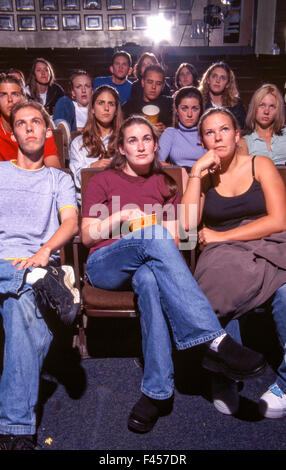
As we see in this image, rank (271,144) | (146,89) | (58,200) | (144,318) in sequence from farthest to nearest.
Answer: (146,89) < (271,144) < (58,200) < (144,318)

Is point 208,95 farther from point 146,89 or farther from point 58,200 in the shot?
point 58,200

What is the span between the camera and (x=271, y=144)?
2498mm

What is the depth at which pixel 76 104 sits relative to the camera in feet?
12.0

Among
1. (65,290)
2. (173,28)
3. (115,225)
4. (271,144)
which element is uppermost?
(173,28)

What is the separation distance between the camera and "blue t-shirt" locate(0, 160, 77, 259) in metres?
1.55

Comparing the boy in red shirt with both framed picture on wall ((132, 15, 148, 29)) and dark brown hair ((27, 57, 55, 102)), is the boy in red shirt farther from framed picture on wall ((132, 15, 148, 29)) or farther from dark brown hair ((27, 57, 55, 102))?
framed picture on wall ((132, 15, 148, 29))

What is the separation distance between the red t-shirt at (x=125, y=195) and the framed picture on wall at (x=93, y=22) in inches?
421

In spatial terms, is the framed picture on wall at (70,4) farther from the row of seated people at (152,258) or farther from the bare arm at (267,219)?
the bare arm at (267,219)

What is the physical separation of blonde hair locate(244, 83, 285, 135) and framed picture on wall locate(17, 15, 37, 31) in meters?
10.3

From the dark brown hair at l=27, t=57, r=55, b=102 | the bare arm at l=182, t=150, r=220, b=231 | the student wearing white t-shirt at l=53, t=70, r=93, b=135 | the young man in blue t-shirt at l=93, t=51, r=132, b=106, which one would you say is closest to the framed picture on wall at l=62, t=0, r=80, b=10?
the young man in blue t-shirt at l=93, t=51, r=132, b=106

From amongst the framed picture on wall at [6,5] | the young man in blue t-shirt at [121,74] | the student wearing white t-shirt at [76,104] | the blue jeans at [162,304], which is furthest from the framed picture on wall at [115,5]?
the blue jeans at [162,304]

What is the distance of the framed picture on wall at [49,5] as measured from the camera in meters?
10.7
